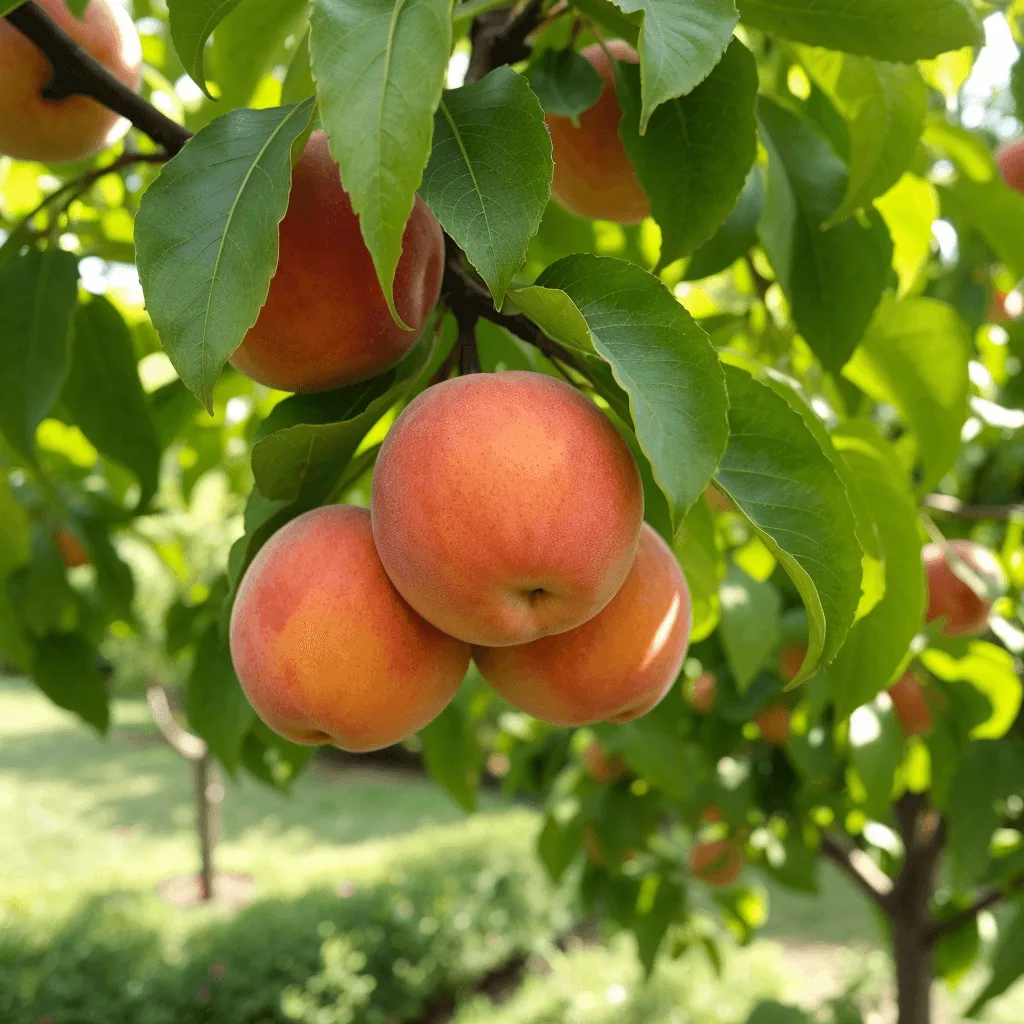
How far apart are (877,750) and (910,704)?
308mm

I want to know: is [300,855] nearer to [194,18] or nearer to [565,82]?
A: [565,82]

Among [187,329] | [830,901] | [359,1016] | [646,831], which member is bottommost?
[830,901]

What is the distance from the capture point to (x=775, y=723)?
205cm

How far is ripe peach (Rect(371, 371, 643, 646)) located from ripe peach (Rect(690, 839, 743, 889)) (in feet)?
7.02

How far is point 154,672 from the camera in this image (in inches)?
309

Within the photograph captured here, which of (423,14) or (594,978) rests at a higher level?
(423,14)

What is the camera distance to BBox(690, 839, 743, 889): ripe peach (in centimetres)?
253

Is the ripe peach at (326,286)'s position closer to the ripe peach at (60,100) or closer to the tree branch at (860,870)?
the ripe peach at (60,100)

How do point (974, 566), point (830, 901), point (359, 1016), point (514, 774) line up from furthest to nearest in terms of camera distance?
point (830, 901) < point (359, 1016) < point (514, 774) < point (974, 566)

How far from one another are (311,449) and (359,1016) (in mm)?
4811

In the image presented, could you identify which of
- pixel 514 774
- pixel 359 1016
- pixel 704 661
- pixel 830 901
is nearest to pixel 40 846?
pixel 359 1016

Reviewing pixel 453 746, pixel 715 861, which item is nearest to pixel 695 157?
pixel 453 746

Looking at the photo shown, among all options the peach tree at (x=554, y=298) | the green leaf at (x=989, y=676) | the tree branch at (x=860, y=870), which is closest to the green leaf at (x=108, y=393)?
the peach tree at (x=554, y=298)

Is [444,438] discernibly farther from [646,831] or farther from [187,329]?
[646,831]
